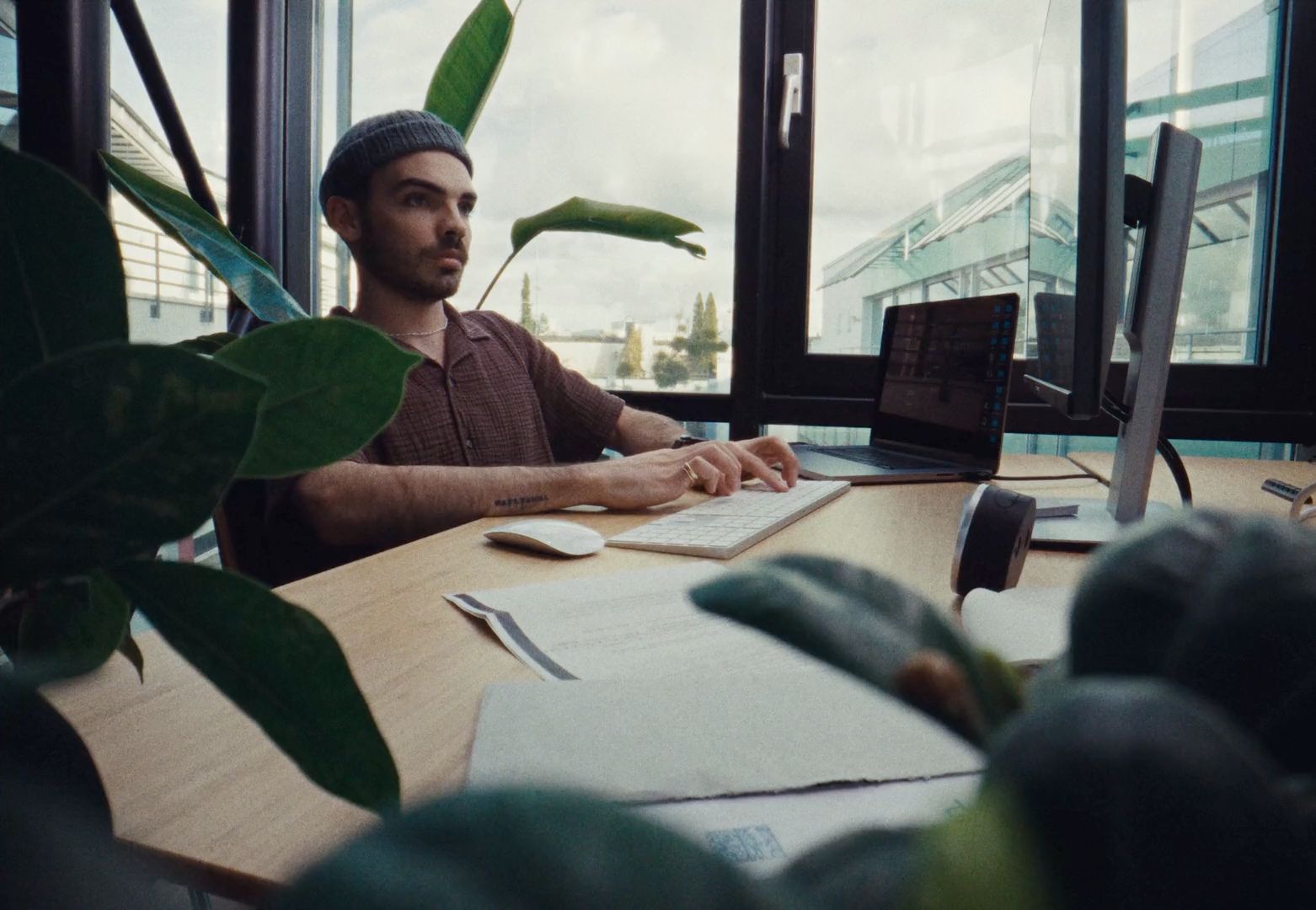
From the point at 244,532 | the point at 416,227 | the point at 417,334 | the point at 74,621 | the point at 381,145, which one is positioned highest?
the point at 381,145

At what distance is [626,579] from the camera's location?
85cm

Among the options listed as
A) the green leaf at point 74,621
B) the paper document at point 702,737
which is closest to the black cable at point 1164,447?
the paper document at point 702,737

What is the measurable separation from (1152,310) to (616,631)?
715mm

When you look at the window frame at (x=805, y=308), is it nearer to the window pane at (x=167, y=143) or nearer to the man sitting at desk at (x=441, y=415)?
the window pane at (x=167, y=143)

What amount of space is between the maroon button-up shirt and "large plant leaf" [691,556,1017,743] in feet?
4.72

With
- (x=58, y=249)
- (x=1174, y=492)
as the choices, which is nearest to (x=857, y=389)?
(x=1174, y=492)

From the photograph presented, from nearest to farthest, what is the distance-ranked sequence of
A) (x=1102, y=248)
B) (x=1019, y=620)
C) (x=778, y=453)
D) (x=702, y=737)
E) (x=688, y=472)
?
(x=702, y=737), (x=1019, y=620), (x=1102, y=248), (x=688, y=472), (x=778, y=453)

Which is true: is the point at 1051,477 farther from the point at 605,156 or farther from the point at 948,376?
the point at 605,156

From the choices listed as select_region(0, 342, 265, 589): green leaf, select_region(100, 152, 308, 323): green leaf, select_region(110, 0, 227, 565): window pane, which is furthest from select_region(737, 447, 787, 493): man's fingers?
select_region(0, 342, 265, 589): green leaf

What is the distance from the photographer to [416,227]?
1867mm

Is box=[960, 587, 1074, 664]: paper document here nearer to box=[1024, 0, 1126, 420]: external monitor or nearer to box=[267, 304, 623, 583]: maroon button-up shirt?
box=[1024, 0, 1126, 420]: external monitor

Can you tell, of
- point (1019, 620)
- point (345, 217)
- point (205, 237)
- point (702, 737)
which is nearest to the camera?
point (702, 737)

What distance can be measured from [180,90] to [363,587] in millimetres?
2192

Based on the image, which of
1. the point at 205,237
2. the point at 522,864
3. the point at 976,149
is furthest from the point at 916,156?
the point at 522,864
